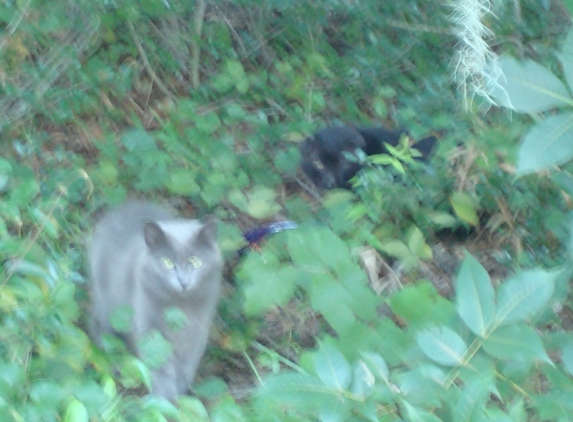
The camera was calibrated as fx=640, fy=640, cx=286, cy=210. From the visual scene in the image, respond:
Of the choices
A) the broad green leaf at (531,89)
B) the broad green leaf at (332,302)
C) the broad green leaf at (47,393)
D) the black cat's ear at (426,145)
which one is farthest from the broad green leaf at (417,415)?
the black cat's ear at (426,145)

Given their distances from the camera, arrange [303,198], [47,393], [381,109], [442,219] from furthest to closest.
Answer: [381,109], [303,198], [442,219], [47,393]

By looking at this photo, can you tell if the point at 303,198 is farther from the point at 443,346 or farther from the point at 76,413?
the point at 443,346

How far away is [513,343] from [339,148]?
262 centimetres

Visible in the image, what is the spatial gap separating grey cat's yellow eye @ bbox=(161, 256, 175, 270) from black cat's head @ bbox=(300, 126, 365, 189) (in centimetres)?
142

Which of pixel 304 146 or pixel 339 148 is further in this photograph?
pixel 304 146

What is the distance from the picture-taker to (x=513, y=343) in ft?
3.52

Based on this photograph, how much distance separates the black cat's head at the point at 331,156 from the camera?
11.9 ft

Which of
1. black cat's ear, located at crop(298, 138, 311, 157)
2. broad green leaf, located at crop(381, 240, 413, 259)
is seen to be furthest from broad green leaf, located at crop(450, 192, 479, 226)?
black cat's ear, located at crop(298, 138, 311, 157)

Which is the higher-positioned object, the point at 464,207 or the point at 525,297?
the point at 525,297

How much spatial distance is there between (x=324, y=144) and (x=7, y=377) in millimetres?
2432

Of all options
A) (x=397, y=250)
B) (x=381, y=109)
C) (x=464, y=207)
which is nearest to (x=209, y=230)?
(x=397, y=250)

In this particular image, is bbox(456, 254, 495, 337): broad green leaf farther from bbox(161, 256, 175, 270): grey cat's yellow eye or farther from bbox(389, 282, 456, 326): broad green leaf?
bbox(161, 256, 175, 270): grey cat's yellow eye

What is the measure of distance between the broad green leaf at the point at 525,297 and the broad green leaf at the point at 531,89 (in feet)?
0.94

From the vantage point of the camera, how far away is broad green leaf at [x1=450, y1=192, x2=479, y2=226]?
3.05 m
